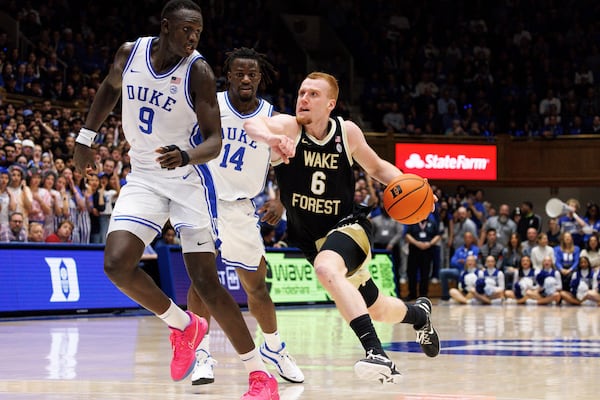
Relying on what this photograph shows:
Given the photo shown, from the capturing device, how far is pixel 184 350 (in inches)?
235

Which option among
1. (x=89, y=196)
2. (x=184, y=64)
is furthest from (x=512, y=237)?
(x=184, y=64)

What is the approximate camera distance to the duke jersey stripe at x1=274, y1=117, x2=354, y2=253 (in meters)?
6.12

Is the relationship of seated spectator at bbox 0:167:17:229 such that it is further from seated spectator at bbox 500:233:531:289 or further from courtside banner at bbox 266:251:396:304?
seated spectator at bbox 500:233:531:289

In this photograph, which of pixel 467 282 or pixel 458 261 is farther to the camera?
pixel 458 261

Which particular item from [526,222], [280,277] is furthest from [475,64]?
[280,277]

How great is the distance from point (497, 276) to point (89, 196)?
8685mm

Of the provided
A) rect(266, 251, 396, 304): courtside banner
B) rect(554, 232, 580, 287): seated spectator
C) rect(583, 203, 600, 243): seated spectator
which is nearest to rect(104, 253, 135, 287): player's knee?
rect(266, 251, 396, 304): courtside banner

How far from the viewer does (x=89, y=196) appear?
15000 mm

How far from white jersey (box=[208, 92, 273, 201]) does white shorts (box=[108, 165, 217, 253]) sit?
3.87 feet

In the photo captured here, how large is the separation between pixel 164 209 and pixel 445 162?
20985mm

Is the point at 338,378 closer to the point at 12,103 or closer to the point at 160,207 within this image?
the point at 160,207

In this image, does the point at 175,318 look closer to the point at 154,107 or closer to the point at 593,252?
the point at 154,107

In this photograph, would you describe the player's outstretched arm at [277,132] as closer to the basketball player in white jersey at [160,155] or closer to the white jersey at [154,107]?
the basketball player in white jersey at [160,155]

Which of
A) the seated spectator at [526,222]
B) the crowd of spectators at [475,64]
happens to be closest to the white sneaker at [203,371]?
the seated spectator at [526,222]
